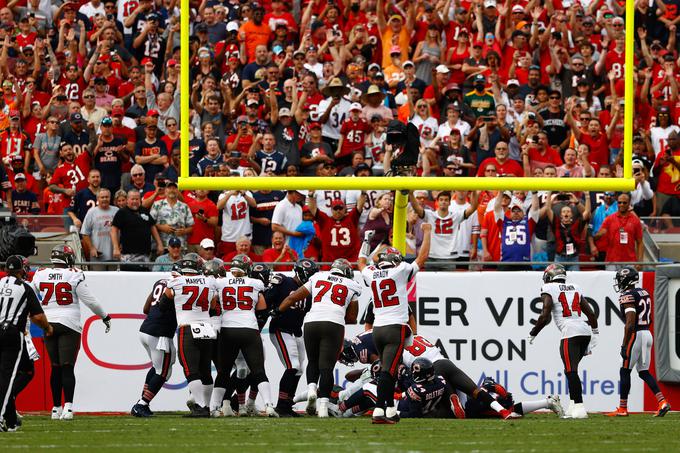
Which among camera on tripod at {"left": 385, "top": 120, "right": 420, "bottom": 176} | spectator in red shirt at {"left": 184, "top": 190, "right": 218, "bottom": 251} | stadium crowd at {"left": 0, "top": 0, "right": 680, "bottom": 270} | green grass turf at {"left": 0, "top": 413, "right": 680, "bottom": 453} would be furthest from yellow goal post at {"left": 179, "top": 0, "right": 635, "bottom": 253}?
spectator in red shirt at {"left": 184, "top": 190, "right": 218, "bottom": 251}

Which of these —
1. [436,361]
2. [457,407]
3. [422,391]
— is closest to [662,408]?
[457,407]

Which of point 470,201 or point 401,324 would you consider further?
point 470,201

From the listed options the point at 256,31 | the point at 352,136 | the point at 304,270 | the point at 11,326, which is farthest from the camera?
the point at 256,31

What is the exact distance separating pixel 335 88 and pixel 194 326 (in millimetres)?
5031

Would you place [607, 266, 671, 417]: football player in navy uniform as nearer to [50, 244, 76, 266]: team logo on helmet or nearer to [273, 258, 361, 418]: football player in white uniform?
[273, 258, 361, 418]: football player in white uniform

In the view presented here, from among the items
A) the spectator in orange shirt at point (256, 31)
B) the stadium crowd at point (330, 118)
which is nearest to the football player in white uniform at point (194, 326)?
the stadium crowd at point (330, 118)

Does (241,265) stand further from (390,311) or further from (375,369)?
(390,311)

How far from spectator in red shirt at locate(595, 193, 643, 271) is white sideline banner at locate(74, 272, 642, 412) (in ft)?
2.07

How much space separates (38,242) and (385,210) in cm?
376

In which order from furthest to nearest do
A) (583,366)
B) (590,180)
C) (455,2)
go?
(455,2)
(583,366)
(590,180)

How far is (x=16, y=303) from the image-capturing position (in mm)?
10703

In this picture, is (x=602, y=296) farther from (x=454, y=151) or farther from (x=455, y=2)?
(x=455, y=2)

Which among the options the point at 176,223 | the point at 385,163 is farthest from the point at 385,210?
the point at 176,223

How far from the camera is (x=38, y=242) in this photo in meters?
14.8
